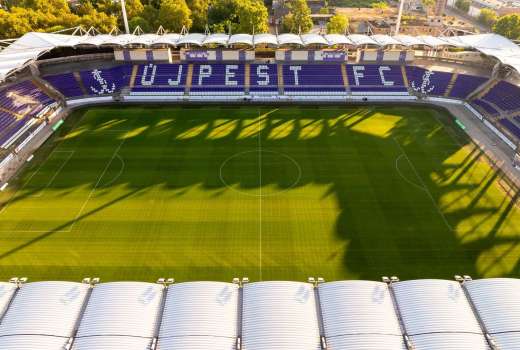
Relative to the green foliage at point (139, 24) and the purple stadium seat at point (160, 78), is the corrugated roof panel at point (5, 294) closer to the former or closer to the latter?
the purple stadium seat at point (160, 78)

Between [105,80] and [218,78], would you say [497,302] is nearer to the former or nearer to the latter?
[218,78]

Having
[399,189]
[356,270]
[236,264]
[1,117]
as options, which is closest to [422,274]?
[356,270]

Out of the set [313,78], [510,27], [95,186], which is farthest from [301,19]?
[95,186]

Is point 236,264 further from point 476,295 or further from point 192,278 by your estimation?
point 476,295

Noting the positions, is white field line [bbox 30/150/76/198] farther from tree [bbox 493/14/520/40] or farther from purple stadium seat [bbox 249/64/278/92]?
tree [bbox 493/14/520/40]

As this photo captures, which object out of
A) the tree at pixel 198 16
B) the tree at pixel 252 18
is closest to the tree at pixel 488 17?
the tree at pixel 252 18

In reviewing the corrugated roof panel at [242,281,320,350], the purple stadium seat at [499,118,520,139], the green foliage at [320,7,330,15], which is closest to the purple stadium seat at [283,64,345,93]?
Answer: the purple stadium seat at [499,118,520,139]
